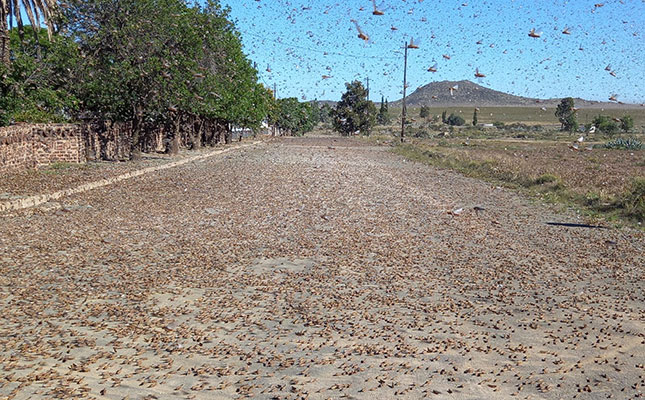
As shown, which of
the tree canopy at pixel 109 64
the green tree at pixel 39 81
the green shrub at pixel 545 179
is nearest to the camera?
the green shrub at pixel 545 179

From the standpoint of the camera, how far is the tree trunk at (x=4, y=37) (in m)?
24.5

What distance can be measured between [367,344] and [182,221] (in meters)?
8.44

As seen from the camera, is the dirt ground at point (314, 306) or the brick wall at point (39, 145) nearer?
the dirt ground at point (314, 306)

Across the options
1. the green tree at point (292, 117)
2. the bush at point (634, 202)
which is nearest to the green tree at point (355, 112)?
the green tree at point (292, 117)

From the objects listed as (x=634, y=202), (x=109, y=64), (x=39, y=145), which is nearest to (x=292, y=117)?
(x=109, y=64)

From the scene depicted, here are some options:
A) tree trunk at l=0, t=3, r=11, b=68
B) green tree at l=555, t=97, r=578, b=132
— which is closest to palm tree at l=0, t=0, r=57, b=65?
tree trunk at l=0, t=3, r=11, b=68

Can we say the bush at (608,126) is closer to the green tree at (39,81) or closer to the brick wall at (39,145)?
the green tree at (39,81)

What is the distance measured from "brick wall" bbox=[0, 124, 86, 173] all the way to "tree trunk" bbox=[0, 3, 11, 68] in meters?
2.95

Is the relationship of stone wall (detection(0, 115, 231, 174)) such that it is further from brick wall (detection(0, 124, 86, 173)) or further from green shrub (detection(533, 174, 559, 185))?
green shrub (detection(533, 174, 559, 185))

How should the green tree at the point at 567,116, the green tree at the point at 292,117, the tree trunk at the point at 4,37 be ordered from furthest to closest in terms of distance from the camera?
the green tree at the point at 567,116 → the green tree at the point at 292,117 → the tree trunk at the point at 4,37

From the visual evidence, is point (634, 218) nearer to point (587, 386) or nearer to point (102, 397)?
point (587, 386)

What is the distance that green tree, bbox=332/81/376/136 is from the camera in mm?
106250

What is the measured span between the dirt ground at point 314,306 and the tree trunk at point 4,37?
43.0 ft

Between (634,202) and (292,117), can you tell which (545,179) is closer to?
(634,202)
